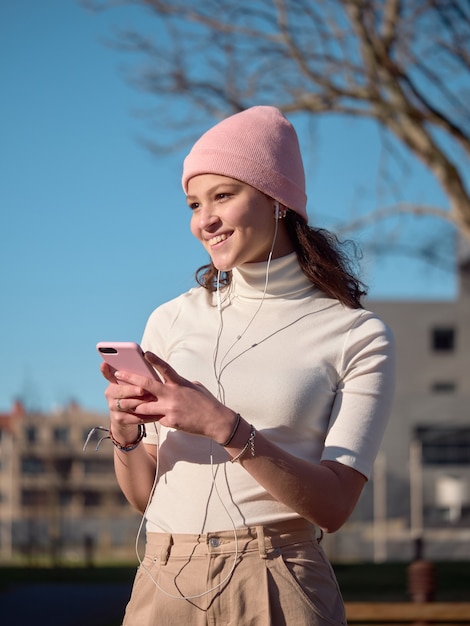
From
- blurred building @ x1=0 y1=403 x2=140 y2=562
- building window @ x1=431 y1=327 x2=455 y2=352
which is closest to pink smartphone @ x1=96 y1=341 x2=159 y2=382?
blurred building @ x1=0 y1=403 x2=140 y2=562

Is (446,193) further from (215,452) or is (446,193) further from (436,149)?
(215,452)

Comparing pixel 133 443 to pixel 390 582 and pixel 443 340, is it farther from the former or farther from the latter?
pixel 443 340

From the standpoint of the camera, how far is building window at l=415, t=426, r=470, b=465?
4288 cm

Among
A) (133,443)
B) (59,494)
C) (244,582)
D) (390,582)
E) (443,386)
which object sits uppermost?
(443,386)

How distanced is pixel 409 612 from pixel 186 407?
506 cm

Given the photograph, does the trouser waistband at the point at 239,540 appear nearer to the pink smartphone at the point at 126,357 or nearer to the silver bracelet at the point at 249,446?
the silver bracelet at the point at 249,446

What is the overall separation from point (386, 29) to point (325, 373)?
935cm

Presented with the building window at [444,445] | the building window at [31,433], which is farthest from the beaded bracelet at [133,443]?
the building window at [444,445]

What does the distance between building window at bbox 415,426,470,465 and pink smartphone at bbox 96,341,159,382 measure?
41.9m

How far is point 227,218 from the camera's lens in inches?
85.4

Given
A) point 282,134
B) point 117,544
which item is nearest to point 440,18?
point 282,134

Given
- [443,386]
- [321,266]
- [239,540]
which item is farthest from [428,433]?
[239,540]

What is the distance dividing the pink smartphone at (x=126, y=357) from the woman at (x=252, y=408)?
0.08 ft

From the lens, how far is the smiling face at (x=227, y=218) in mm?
2184
